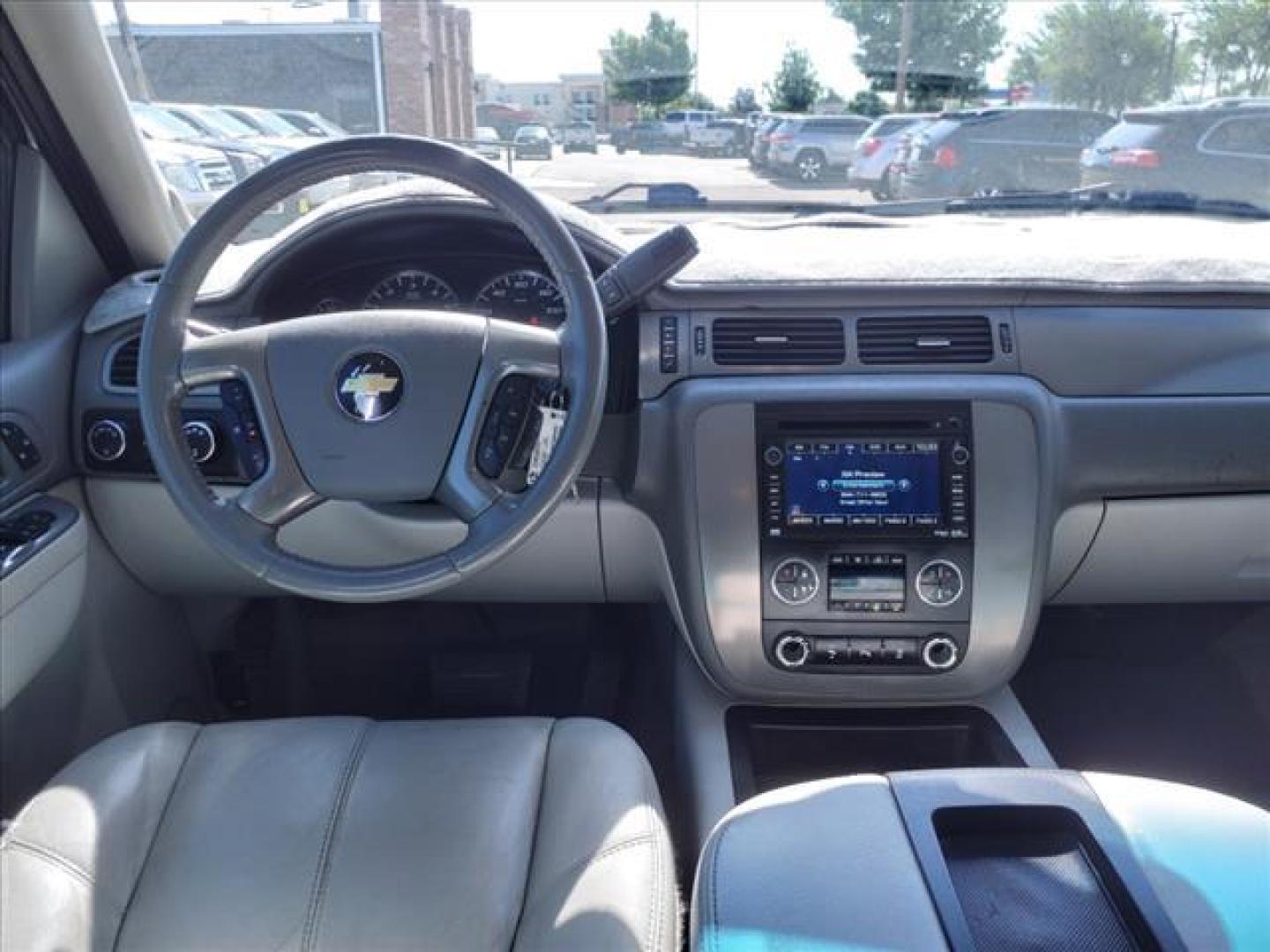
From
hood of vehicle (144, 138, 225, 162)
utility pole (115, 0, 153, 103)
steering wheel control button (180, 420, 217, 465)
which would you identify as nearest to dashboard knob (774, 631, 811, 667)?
steering wheel control button (180, 420, 217, 465)

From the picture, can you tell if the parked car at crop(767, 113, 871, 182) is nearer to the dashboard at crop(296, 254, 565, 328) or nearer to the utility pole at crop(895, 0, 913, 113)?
the utility pole at crop(895, 0, 913, 113)

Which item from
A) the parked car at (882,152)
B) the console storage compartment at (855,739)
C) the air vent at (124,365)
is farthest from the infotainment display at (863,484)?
the air vent at (124,365)

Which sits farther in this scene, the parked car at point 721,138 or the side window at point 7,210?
the parked car at point 721,138

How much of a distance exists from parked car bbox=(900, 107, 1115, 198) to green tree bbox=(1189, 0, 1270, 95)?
0.77 ft

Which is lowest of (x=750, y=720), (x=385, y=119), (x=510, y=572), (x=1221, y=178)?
(x=750, y=720)

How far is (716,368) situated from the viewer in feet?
6.38

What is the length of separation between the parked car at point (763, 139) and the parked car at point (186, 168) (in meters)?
1.27

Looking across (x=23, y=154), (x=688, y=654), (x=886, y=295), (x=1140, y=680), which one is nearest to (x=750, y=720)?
(x=688, y=654)

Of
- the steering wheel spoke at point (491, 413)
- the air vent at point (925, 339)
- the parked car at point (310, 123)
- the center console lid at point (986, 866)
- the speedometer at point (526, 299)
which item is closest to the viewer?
the center console lid at point (986, 866)

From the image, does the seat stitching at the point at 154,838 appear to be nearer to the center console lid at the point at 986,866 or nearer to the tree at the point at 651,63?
the center console lid at the point at 986,866

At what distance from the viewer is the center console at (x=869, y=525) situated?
6.22 ft

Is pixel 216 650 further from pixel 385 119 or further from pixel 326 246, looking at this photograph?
pixel 385 119

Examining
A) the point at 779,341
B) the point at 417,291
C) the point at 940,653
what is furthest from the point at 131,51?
the point at 940,653

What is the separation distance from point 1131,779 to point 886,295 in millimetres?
915
